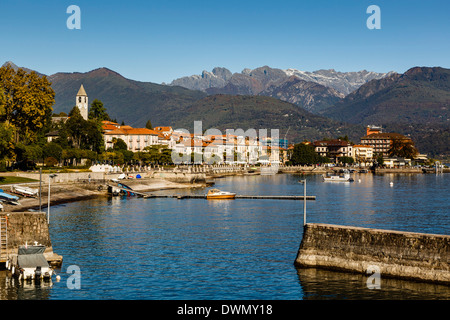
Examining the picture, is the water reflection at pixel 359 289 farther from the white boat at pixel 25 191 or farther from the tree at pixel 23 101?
the tree at pixel 23 101

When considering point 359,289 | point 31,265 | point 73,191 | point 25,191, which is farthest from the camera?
point 73,191

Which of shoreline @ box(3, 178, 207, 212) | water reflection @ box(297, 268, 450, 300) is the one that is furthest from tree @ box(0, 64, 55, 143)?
water reflection @ box(297, 268, 450, 300)

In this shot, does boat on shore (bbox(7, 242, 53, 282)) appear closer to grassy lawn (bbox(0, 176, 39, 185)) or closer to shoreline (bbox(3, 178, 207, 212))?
shoreline (bbox(3, 178, 207, 212))

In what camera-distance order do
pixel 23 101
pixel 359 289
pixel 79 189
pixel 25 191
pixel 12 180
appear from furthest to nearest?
pixel 23 101 → pixel 79 189 → pixel 12 180 → pixel 25 191 → pixel 359 289

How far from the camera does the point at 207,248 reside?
159 feet

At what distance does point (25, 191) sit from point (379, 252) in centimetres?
5841

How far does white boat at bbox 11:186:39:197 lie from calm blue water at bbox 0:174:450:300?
168 inches

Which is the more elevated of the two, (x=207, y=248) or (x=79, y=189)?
(x=79, y=189)

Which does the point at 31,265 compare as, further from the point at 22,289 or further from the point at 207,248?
the point at 207,248

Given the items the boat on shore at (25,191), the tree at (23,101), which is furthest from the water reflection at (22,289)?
the tree at (23,101)

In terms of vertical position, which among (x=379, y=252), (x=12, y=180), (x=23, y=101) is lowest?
(x=379, y=252)

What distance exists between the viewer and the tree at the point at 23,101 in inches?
3844

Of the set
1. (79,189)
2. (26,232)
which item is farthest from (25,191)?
(26,232)

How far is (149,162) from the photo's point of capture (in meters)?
184
